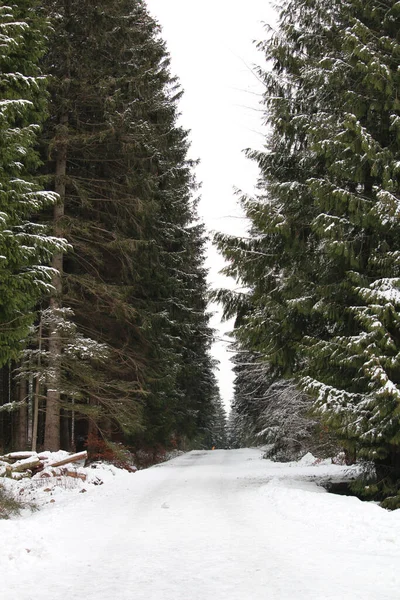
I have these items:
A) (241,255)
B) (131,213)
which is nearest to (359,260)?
(241,255)

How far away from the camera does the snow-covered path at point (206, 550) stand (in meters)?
4.12

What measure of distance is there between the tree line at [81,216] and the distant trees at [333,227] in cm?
452

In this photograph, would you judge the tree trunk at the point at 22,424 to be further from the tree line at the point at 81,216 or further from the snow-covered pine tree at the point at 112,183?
the snow-covered pine tree at the point at 112,183

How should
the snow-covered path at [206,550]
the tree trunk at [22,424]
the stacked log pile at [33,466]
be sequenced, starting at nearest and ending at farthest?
the snow-covered path at [206,550], the stacked log pile at [33,466], the tree trunk at [22,424]

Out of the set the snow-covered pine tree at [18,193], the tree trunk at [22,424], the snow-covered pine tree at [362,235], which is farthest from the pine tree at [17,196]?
the tree trunk at [22,424]

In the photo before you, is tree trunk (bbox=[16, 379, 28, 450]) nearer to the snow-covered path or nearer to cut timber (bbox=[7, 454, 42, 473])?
cut timber (bbox=[7, 454, 42, 473])

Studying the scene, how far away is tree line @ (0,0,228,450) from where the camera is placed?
864 cm

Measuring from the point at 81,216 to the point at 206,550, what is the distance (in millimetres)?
12425

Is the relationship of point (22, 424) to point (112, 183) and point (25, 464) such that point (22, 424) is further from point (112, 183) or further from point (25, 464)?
point (112, 183)

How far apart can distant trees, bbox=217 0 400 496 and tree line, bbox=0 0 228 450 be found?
178 inches

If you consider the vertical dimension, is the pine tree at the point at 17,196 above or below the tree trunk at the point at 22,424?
above

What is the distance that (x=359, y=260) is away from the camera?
9.09 m

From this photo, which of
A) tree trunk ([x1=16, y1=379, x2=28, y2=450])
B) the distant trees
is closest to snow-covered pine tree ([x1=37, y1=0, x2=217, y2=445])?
tree trunk ([x1=16, y1=379, x2=28, y2=450])

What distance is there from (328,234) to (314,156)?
2.63 meters
